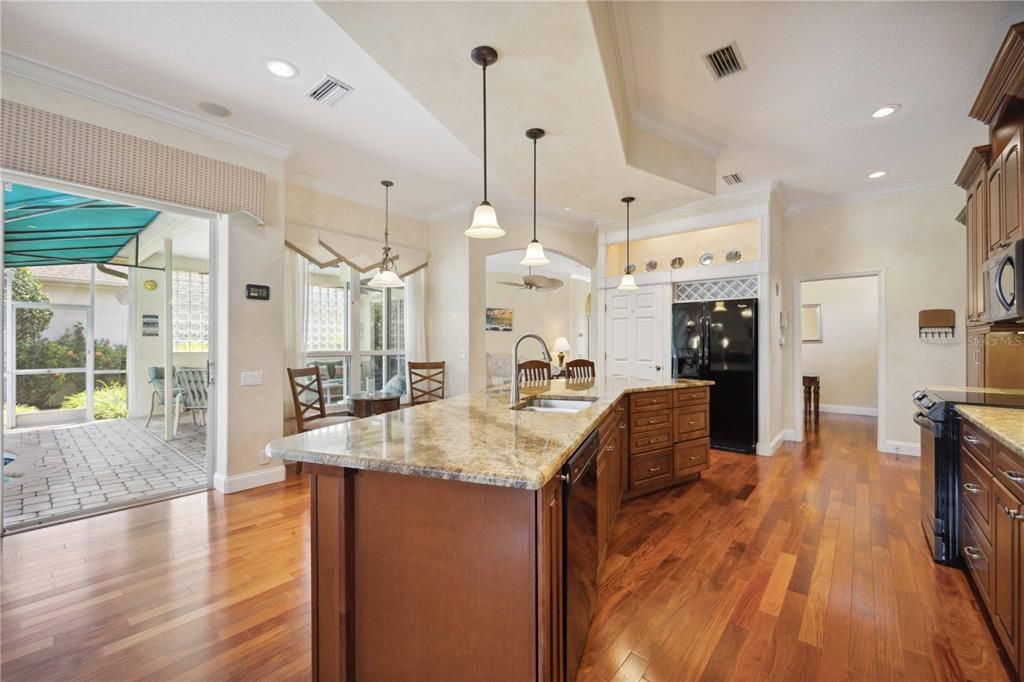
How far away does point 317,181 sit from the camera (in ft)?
14.8

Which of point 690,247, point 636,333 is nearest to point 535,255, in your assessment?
point 636,333

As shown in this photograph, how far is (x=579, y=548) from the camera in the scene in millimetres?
1595

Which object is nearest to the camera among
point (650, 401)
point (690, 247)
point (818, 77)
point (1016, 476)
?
point (1016, 476)

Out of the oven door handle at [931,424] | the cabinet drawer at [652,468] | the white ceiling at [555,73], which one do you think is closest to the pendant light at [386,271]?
the white ceiling at [555,73]

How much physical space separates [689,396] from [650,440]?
597 millimetres

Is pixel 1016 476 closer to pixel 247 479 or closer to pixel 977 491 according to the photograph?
pixel 977 491

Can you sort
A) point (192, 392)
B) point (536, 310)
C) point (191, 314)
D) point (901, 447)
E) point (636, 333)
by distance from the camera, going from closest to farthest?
point (191, 314) → point (192, 392) → point (901, 447) → point (636, 333) → point (536, 310)

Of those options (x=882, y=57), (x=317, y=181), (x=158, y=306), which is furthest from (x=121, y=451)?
(x=882, y=57)

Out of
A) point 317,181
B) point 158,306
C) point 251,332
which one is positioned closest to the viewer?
point 251,332

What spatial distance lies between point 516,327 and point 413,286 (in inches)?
190

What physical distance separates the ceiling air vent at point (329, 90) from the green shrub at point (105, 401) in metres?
3.19

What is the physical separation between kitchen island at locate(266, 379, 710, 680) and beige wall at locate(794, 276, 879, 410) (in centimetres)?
815

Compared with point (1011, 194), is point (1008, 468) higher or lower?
lower

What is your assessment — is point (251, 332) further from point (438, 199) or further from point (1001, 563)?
point (1001, 563)
